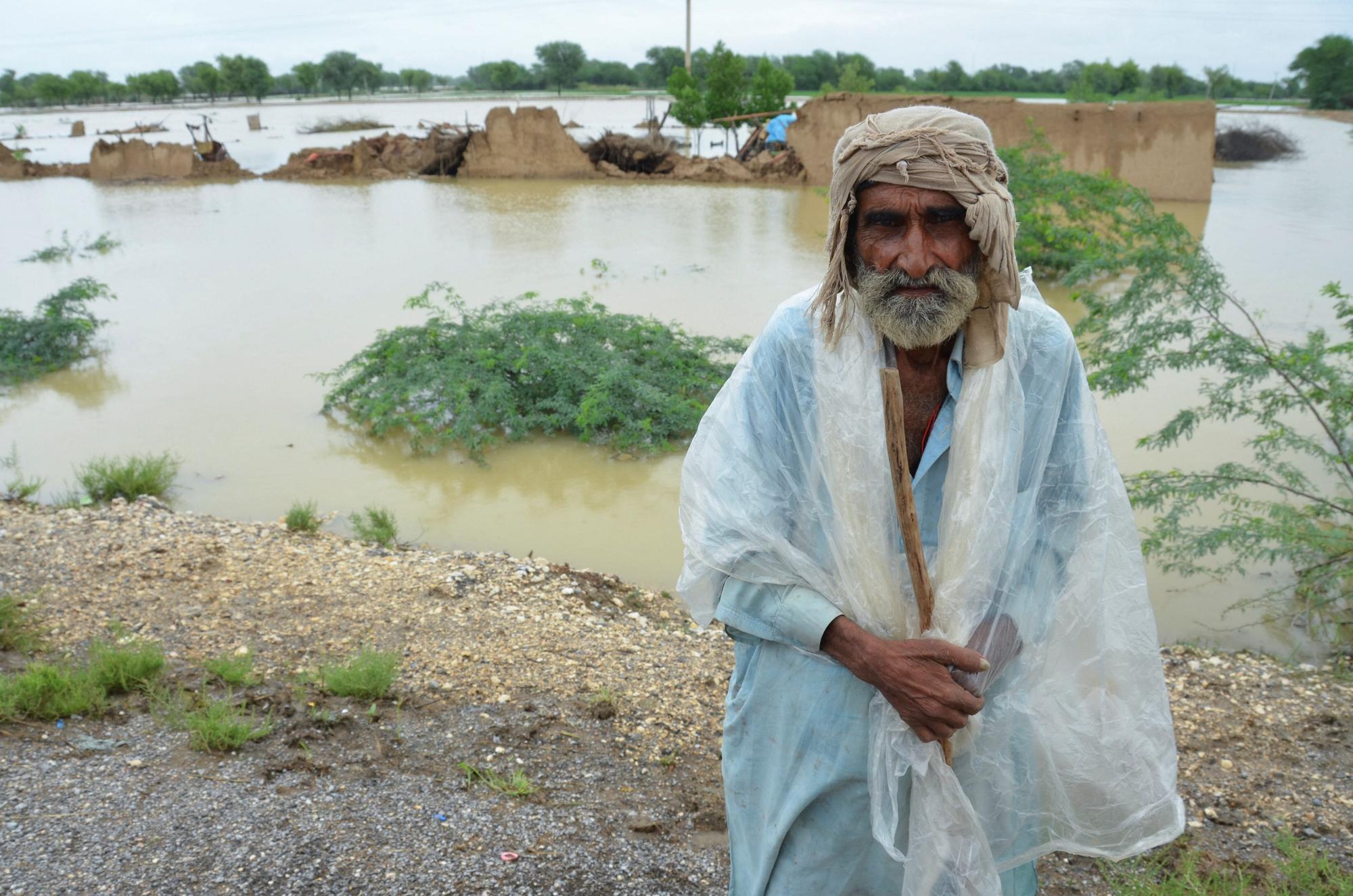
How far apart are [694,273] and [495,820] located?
9028mm

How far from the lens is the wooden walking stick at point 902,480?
145cm

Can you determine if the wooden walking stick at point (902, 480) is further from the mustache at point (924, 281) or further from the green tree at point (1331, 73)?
the green tree at point (1331, 73)

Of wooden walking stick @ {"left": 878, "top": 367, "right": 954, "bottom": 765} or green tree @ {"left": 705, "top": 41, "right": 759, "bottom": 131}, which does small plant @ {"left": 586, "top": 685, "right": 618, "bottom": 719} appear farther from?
green tree @ {"left": 705, "top": 41, "right": 759, "bottom": 131}

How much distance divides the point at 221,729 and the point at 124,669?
20.9 inches

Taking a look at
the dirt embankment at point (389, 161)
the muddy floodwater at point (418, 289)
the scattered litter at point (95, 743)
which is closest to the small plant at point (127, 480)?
the muddy floodwater at point (418, 289)

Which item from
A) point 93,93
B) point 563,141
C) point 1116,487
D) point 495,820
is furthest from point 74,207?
point 93,93

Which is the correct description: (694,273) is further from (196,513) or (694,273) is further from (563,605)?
(563,605)

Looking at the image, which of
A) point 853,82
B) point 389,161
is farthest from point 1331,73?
point 389,161

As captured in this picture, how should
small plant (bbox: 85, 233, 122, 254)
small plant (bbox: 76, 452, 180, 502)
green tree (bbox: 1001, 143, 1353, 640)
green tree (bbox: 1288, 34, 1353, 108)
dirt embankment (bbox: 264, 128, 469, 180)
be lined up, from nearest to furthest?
green tree (bbox: 1001, 143, 1353, 640)
small plant (bbox: 76, 452, 180, 502)
small plant (bbox: 85, 233, 122, 254)
dirt embankment (bbox: 264, 128, 469, 180)
green tree (bbox: 1288, 34, 1353, 108)

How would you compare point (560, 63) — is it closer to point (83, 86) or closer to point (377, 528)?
point (83, 86)

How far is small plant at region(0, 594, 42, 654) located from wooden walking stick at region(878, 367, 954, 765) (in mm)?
3080

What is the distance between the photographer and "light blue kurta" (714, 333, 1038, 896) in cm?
153

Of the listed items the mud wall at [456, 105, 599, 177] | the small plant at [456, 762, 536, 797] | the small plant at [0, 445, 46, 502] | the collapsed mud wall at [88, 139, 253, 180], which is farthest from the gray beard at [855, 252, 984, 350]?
the collapsed mud wall at [88, 139, 253, 180]

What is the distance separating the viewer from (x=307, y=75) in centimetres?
7344
